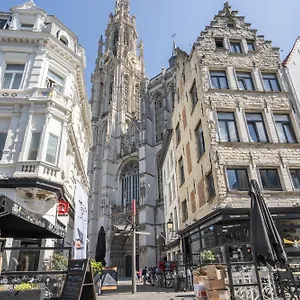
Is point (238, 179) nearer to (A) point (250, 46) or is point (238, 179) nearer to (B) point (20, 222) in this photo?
(B) point (20, 222)

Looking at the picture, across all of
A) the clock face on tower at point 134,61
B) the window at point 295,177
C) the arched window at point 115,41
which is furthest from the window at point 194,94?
the arched window at point 115,41

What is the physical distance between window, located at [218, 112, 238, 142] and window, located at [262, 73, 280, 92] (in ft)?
10.7

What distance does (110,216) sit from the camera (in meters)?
41.7

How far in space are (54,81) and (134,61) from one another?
5115cm

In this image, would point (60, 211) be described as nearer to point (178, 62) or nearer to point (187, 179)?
point (187, 179)

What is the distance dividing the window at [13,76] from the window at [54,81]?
4.69 feet

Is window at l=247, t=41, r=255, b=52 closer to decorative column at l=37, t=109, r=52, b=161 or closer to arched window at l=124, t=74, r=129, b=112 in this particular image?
decorative column at l=37, t=109, r=52, b=161

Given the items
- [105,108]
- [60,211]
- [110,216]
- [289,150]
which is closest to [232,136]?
[289,150]

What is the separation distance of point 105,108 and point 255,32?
4254cm

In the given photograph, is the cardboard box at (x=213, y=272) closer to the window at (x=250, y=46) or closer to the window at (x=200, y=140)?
the window at (x=200, y=140)

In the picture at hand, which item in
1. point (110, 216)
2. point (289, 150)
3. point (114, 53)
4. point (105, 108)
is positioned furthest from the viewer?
point (114, 53)

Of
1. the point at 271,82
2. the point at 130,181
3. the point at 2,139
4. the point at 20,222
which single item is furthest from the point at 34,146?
the point at 130,181

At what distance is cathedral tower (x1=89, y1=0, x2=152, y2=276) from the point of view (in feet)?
137

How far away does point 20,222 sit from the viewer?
7.41 m
